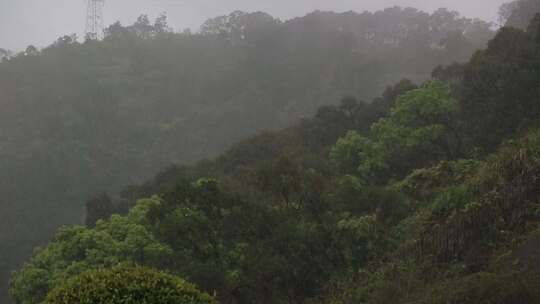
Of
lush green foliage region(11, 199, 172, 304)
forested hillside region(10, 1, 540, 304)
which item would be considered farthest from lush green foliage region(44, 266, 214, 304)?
lush green foliage region(11, 199, 172, 304)

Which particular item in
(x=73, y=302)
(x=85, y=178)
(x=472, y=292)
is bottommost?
(x=85, y=178)

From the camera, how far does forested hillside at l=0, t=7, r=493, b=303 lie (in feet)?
169

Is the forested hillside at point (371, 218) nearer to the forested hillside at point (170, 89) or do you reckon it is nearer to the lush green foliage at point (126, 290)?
the lush green foliage at point (126, 290)

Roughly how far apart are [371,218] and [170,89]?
54183mm

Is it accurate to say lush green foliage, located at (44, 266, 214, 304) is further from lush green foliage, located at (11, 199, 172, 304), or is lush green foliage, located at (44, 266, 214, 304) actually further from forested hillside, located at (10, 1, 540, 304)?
lush green foliage, located at (11, 199, 172, 304)

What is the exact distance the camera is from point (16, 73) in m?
65.1

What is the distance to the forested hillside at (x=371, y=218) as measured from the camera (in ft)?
33.0

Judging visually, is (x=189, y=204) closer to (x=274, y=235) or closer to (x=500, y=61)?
(x=274, y=235)

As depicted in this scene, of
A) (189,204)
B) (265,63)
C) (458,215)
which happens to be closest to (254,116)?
(265,63)

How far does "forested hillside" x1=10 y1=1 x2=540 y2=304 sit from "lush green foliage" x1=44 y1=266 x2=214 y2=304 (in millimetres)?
38

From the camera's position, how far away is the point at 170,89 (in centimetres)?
6775

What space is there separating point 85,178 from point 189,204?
124ft

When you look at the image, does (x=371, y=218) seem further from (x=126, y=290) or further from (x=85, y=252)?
(x=126, y=290)

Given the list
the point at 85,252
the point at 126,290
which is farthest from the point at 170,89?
the point at 126,290
